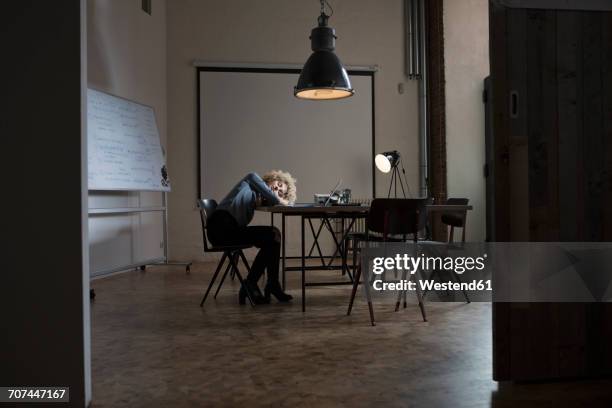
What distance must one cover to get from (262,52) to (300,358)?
5949 mm

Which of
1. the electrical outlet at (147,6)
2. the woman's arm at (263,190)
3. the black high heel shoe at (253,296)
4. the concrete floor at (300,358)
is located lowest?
the concrete floor at (300,358)

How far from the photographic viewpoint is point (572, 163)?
2.58 m

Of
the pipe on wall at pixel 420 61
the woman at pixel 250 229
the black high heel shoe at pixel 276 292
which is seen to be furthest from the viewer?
the pipe on wall at pixel 420 61

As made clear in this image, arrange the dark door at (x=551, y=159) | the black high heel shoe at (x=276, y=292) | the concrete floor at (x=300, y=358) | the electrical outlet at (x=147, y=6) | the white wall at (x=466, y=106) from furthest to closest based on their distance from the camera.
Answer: the white wall at (x=466, y=106) < the electrical outlet at (x=147, y=6) < the black high heel shoe at (x=276, y=292) < the dark door at (x=551, y=159) < the concrete floor at (x=300, y=358)

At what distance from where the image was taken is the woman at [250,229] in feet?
14.5

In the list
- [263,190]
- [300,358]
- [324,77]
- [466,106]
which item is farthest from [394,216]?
[466,106]

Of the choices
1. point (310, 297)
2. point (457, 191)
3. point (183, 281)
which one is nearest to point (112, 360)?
point (310, 297)

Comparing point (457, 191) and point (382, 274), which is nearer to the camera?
point (382, 274)

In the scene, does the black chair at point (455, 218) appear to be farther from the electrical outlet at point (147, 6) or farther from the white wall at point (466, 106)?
the electrical outlet at point (147, 6)

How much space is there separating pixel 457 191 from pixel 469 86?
1.49 meters

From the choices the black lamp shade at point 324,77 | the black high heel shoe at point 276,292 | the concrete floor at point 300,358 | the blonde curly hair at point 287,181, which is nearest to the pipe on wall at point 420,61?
the black lamp shade at point 324,77

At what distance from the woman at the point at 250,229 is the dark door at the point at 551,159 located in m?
2.30

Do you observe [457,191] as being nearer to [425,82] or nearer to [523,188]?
[425,82]

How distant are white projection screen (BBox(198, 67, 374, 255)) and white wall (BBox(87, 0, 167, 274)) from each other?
67 cm
